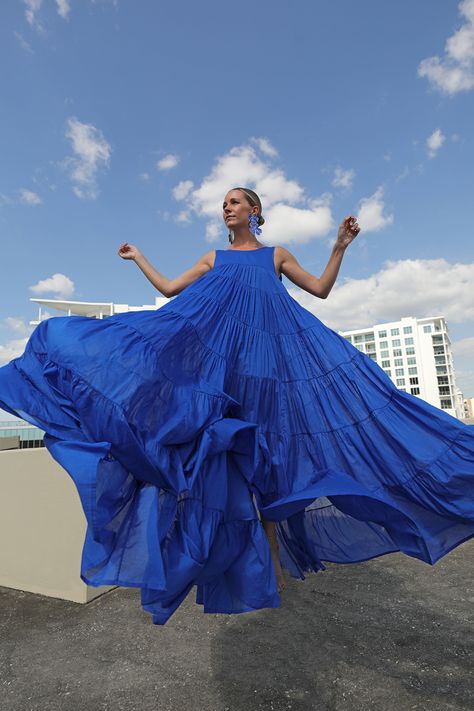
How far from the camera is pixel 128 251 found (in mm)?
2600

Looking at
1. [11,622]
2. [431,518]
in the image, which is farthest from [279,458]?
[11,622]

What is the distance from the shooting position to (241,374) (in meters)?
1.83

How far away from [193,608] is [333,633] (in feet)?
4.52

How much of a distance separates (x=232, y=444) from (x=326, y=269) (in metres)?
1.17

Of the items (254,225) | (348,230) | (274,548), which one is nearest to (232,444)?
(274,548)

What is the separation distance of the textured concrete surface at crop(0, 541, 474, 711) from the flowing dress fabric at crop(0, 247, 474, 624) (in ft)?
3.89

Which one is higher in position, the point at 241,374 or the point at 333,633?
the point at 241,374

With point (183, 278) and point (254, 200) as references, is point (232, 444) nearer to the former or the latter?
point (183, 278)

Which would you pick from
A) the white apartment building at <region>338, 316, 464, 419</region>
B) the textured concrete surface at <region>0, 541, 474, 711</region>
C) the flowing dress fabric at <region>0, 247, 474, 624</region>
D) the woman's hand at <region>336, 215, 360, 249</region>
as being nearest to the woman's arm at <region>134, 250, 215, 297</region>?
the flowing dress fabric at <region>0, 247, 474, 624</region>

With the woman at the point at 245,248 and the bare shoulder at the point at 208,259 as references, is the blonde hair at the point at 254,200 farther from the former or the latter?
the bare shoulder at the point at 208,259

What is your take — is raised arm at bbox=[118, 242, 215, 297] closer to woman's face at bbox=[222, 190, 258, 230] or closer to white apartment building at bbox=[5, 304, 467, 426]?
woman's face at bbox=[222, 190, 258, 230]

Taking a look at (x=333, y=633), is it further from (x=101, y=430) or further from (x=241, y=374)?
(x=101, y=430)

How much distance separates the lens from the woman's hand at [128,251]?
258 cm

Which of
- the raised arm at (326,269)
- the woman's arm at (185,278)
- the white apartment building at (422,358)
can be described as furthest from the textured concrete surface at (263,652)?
the white apartment building at (422,358)
